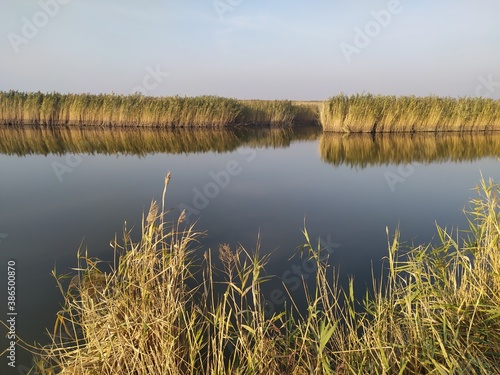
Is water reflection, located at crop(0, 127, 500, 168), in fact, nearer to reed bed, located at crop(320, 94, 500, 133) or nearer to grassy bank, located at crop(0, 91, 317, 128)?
reed bed, located at crop(320, 94, 500, 133)

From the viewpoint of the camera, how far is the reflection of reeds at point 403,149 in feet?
36.5

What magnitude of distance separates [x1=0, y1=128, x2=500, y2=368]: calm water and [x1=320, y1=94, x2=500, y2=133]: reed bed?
3.76m

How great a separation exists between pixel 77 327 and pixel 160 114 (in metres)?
18.4

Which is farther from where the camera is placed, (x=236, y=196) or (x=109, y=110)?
(x=109, y=110)

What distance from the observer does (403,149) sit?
42.4ft

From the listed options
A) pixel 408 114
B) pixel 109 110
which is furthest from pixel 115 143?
pixel 408 114

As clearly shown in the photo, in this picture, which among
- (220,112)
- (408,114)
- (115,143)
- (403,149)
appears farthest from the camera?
(220,112)

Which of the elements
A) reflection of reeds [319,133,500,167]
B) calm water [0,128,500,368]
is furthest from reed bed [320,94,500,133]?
calm water [0,128,500,368]

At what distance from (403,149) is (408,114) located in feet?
19.4

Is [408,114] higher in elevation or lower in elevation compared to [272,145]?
higher

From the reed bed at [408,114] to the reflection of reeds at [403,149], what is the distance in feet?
4.24

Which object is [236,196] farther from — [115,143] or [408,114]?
[408,114]

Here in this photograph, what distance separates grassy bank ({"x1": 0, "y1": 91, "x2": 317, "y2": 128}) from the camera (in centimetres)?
1991

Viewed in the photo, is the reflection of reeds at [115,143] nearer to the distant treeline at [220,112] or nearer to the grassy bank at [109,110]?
the grassy bank at [109,110]
